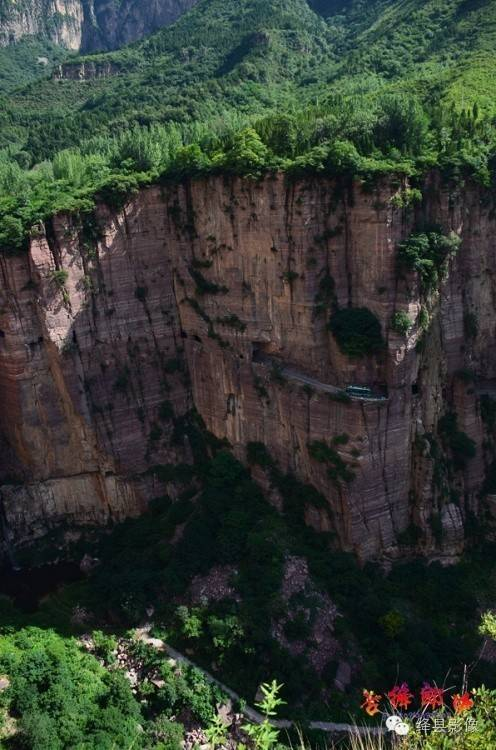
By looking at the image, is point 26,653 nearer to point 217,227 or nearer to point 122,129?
point 217,227

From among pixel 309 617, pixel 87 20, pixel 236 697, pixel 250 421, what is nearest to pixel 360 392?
pixel 250 421

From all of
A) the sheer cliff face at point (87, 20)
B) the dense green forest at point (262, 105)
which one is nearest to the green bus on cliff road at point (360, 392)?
the dense green forest at point (262, 105)

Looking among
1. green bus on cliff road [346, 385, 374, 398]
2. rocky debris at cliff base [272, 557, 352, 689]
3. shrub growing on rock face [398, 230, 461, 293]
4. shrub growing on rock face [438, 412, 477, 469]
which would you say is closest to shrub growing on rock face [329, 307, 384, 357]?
green bus on cliff road [346, 385, 374, 398]

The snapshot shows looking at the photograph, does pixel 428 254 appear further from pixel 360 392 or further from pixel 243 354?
pixel 243 354

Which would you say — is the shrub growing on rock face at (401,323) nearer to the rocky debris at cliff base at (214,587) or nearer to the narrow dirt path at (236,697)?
the rocky debris at cliff base at (214,587)

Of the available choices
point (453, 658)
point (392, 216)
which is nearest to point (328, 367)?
point (392, 216)
